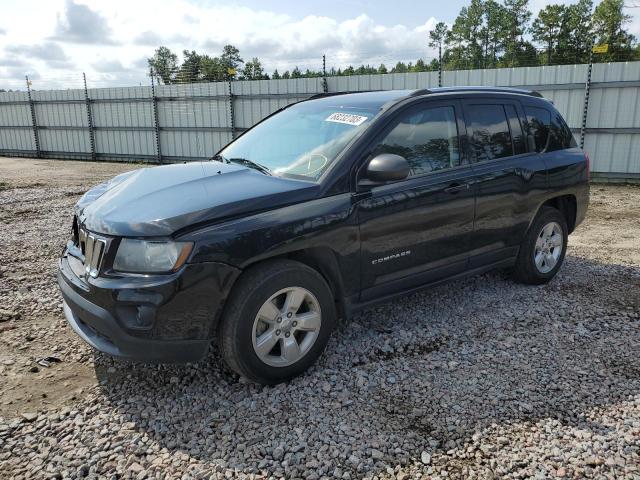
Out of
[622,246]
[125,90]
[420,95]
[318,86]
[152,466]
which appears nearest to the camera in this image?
[152,466]

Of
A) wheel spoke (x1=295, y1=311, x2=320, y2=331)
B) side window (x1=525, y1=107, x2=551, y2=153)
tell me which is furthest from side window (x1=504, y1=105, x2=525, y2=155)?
wheel spoke (x1=295, y1=311, x2=320, y2=331)

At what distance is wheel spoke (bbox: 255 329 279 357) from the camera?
121 inches

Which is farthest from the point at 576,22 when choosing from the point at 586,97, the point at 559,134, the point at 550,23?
the point at 559,134

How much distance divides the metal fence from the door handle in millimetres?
9370

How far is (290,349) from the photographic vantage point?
10.5 feet

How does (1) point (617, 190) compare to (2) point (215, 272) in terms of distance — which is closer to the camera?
(2) point (215, 272)

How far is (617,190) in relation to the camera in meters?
11.1

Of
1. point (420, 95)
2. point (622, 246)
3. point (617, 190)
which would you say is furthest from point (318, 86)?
point (420, 95)

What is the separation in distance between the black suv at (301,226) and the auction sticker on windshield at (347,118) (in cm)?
2

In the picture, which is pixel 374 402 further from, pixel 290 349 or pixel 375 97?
pixel 375 97

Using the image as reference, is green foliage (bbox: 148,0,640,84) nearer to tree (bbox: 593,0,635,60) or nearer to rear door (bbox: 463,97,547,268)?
tree (bbox: 593,0,635,60)

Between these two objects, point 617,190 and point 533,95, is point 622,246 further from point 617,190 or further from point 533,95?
point 617,190

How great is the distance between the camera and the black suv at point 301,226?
2.82m

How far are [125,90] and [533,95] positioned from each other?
16.9 metres
